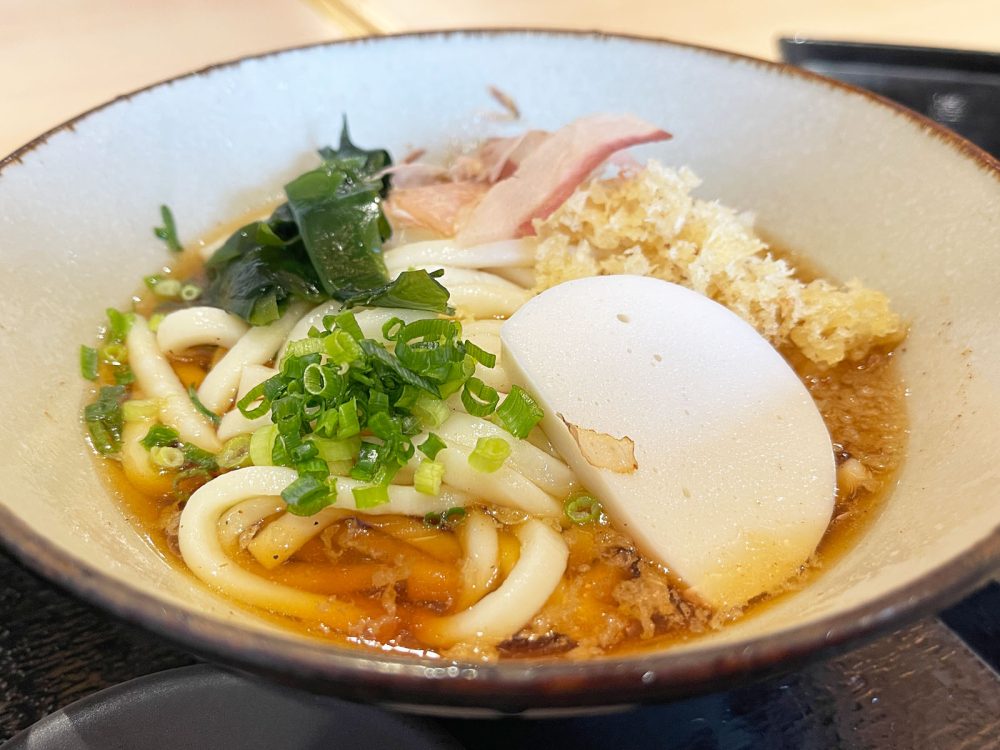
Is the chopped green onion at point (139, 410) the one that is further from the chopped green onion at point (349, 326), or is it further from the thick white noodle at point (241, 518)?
the chopped green onion at point (349, 326)

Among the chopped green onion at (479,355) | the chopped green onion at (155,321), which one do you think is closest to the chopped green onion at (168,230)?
the chopped green onion at (155,321)

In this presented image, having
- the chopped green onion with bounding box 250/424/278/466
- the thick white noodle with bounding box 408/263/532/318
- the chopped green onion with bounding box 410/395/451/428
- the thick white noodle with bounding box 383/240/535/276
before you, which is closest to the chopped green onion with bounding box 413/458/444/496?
the chopped green onion with bounding box 410/395/451/428

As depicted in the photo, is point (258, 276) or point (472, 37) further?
point (472, 37)

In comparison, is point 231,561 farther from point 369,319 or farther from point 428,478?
point 369,319

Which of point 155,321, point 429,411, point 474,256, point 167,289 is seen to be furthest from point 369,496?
point 167,289

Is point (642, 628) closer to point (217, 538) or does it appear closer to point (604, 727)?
point (604, 727)

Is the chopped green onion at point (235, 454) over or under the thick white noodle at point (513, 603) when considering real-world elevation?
over

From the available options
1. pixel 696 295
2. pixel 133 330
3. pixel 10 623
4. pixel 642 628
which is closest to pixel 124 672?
pixel 10 623
